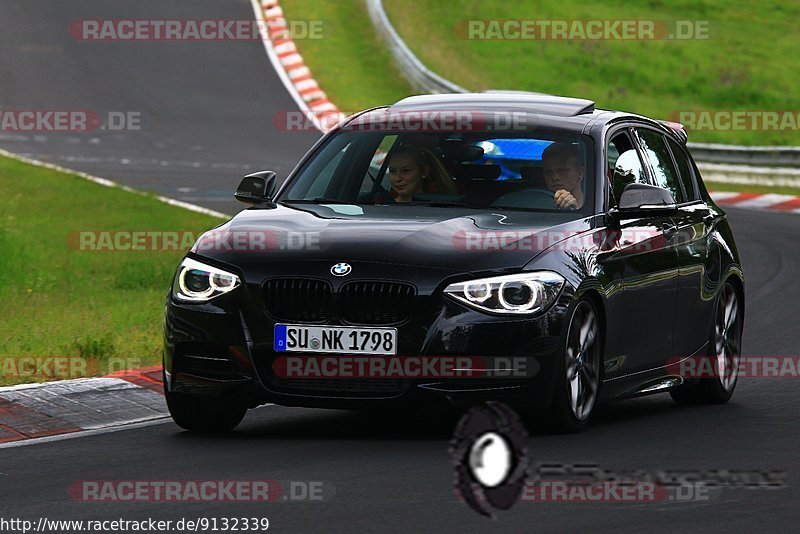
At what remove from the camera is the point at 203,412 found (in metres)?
9.48

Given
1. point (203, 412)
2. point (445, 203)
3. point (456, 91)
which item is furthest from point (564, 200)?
point (456, 91)

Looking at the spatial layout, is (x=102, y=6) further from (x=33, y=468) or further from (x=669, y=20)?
(x=33, y=468)

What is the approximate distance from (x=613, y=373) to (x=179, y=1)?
29878mm

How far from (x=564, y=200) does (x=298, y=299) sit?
1.76 m

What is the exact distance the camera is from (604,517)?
287 inches

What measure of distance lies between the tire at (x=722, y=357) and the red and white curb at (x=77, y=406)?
3081 millimetres

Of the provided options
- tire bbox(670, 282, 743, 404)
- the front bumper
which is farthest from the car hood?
tire bbox(670, 282, 743, 404)

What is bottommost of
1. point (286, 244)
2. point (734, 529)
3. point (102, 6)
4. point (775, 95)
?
point (734, 529)

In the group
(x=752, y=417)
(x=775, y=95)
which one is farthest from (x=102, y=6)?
(x=752, y=417)

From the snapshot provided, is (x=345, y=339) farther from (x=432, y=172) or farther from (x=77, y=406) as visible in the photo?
(x=77, y=406)

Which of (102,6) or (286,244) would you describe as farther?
(102,6)

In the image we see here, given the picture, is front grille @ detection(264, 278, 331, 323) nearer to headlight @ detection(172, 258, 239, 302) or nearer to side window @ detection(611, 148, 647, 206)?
headlight @ detection(172, 258, 239, 302)

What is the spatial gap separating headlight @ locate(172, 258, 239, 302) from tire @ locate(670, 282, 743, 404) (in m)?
3.29

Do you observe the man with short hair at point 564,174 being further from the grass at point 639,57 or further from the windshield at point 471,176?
the grass at point 639,57
